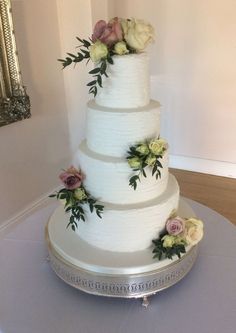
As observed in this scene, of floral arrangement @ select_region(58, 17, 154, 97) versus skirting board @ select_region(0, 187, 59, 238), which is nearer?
floral arrangement @ select_region(58, 17, 154, 97)

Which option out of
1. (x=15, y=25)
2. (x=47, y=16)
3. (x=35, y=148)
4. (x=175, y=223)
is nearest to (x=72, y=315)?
(x=175, y=223)

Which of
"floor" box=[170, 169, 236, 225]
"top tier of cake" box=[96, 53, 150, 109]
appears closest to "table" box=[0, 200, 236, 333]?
"top tier of cake" box=[96, 53, 150, 109]

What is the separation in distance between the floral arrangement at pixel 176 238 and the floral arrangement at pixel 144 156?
0.20m

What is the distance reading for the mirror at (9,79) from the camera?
205 cm

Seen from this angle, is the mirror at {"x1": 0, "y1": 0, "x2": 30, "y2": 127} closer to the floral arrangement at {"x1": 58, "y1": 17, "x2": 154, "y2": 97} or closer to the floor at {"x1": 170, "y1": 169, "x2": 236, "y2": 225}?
the floral arrangement at {"x1": 58, "y1": 17, "x2": 154, "y2": 97}

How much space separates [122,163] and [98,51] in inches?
14.3

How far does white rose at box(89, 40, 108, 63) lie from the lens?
3.42ft

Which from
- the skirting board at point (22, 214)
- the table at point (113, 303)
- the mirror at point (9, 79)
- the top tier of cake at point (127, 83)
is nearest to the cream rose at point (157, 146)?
the top tier of cake at point (127, 83)

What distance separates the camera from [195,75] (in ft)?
9.84

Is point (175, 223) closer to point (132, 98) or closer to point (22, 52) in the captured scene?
point (132, 98)

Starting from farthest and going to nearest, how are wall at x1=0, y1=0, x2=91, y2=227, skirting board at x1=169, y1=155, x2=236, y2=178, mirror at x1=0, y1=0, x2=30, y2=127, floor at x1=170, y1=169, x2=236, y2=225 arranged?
skirting board at x1=169, y1=155, x2=236, y2=178 → floor at x1=170, y1=169, x2=236, y2=225 → wall at x1=0, y1=0, x2=91, y2=227 → mirror at x1=0, y1=0, x2=30, y2=127

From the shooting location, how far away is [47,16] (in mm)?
2469

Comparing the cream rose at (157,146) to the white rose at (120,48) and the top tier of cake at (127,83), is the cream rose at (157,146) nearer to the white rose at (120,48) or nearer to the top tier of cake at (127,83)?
the top tier of cake at (127,83)

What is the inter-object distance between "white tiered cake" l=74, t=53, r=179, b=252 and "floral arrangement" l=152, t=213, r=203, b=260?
4 centimetres
